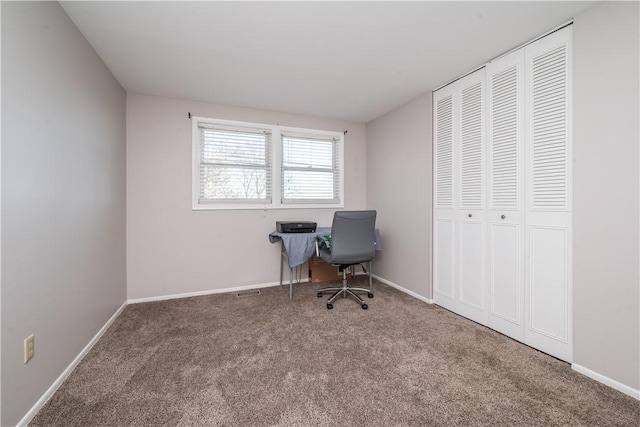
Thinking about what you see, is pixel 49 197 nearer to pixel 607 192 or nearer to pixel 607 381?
pixel 607 192

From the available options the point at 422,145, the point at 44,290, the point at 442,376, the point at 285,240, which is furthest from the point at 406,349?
the point at 44,290

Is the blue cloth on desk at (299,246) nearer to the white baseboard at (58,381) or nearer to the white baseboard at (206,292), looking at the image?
the white baseboard at (206,292)

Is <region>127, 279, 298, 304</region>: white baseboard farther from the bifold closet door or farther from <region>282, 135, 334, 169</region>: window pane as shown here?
the bifold closet door

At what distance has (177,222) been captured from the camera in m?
3.14

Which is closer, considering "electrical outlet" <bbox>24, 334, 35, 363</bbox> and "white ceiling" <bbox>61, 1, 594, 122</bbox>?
"electrical outlet" <bbox>24, 334, 35, 363</bbox>

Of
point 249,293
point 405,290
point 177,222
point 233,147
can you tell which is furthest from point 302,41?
point 405,290

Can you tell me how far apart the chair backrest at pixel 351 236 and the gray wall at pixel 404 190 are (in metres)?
0.71

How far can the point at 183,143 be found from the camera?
3.15 metres

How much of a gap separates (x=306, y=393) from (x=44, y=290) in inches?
63.6

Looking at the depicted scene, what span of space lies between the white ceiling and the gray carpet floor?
94.6 inches

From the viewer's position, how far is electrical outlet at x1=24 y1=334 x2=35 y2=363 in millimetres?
1318

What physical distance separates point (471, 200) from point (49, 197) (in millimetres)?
3225

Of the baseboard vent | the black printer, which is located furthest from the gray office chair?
the baseboard vent

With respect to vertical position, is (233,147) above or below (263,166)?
above
